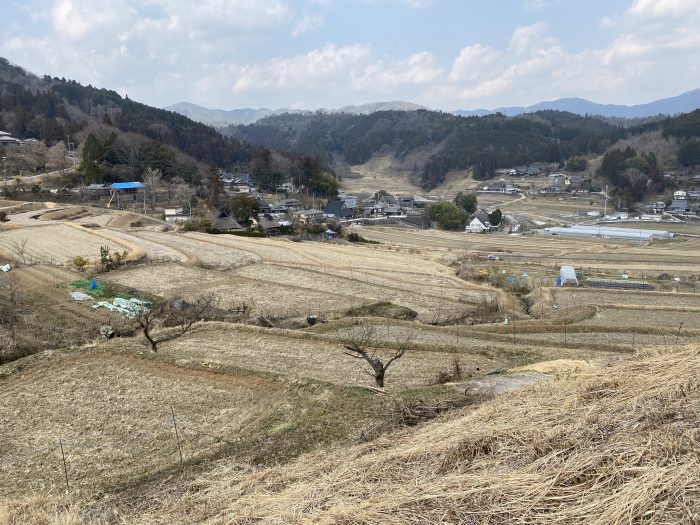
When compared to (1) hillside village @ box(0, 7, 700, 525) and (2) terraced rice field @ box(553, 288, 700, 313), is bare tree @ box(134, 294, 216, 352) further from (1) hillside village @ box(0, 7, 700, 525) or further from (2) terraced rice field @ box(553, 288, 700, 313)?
(2) terraced rice field @ box(553, 288, 700, 313)

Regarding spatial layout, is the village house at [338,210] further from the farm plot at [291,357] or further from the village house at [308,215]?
the farm plot at [291,357]

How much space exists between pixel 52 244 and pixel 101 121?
5852cm

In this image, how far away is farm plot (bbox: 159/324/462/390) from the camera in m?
13.1

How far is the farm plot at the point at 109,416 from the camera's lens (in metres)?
8.75

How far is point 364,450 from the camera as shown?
699cm

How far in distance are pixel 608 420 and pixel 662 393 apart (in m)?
0.76

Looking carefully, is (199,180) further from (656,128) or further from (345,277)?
(656,128)

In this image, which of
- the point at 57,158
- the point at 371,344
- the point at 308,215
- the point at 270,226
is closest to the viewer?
the point at 371,344

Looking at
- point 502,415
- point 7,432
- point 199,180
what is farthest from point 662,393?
point 199,180

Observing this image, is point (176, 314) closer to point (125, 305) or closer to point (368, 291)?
point (125, 305)

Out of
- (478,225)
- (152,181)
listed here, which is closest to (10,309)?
(152,181)

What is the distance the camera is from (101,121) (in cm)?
8669

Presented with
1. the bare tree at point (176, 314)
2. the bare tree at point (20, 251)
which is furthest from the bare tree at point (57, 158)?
the bare tree at point (176, 314)

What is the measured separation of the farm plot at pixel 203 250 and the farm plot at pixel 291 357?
16.1 m
